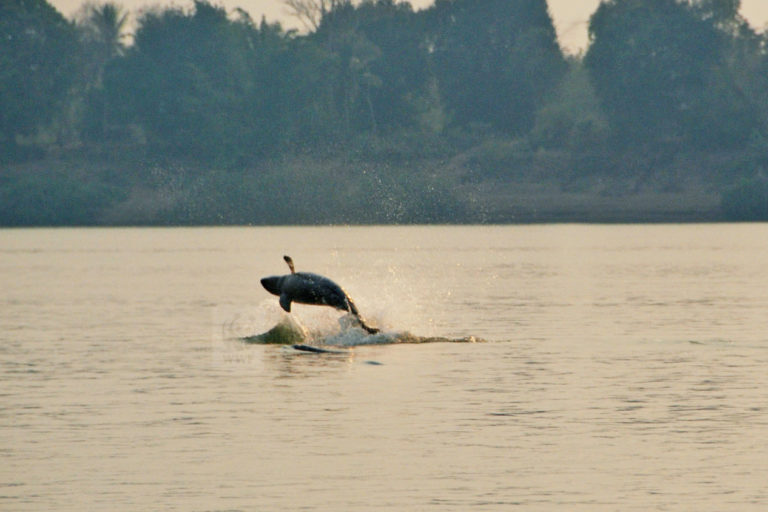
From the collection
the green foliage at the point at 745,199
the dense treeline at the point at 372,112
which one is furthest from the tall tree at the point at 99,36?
the green foliage at the point at 745,199

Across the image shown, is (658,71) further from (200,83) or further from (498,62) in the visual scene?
(200,83)

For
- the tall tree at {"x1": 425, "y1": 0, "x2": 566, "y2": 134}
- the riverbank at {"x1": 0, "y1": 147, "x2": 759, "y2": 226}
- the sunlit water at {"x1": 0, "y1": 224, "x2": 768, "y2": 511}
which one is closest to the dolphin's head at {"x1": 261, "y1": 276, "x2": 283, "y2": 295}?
the sunlit water at {"x1": 0, "y1": 224, "x2": 768, "y2": 511}

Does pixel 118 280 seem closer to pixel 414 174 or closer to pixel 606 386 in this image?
pixel 606 386

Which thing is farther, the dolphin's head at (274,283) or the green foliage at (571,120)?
the green foliage at (571,120)

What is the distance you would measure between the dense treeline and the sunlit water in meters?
75.1

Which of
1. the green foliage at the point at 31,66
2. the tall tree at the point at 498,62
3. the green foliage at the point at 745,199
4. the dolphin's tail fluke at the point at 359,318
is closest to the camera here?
the dolphin's tail fluke at the point at 359,318

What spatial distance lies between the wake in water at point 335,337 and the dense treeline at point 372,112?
91.0 meters

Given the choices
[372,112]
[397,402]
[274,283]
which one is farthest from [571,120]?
[397,402]

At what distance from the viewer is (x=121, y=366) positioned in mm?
30984

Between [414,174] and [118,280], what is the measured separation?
72.3m

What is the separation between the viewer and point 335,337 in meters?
35.0

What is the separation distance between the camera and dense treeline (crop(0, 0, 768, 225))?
13062 centimetres

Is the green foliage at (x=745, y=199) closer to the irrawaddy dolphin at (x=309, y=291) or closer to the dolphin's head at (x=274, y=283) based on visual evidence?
the dolphin's head at (x=274, y=283)

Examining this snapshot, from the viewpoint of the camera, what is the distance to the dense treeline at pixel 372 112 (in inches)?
5143
